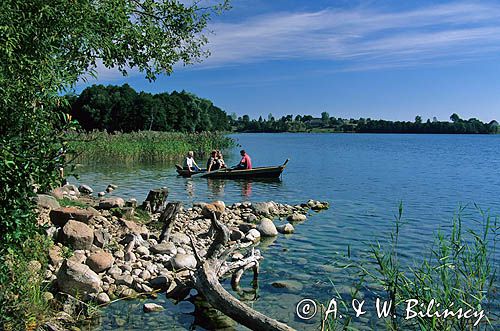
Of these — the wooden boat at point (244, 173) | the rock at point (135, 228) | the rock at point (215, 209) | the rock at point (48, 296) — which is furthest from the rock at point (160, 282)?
the wooden boat at point (244, 173)

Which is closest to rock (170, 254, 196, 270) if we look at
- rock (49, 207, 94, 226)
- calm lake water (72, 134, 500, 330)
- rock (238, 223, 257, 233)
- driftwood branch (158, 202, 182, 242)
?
calm lake water (72, 134, 500, 330)

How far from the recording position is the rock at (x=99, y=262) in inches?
366

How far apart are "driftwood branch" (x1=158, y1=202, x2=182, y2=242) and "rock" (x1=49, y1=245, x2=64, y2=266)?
10.2 feet

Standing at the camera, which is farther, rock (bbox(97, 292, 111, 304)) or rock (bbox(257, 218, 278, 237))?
rock (bbox(257, 218, 278, 237))

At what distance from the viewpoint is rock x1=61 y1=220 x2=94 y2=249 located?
9883mm

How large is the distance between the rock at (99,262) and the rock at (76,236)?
0.55 metres

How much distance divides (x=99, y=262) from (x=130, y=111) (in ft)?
204

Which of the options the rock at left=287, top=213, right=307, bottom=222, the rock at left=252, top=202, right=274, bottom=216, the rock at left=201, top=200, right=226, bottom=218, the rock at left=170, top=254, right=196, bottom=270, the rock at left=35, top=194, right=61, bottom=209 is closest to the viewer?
the rock at left=170, top=254, right=196, bottom=270

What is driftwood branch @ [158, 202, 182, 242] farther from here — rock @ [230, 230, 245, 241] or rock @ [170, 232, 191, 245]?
rock @ [230, 230, 245, 241]

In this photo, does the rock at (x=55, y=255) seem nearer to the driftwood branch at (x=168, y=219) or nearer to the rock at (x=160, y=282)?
the rock at (x=160, y=282)

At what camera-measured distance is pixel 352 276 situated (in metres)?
10.4

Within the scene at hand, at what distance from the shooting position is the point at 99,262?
30.6ft

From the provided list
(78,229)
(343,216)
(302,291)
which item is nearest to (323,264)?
(302,291)

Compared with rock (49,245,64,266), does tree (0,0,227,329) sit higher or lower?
higher
